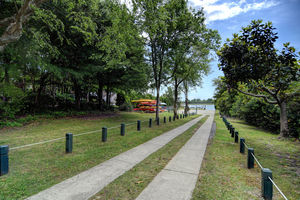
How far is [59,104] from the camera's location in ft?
58.5

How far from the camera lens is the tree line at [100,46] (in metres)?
9.82

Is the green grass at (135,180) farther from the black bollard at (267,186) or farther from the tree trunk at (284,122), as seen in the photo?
the tree trunk at (284,122)

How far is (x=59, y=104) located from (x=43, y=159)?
49.8ft

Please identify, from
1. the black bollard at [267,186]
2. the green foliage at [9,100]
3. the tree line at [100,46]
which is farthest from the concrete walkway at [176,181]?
the green foliage at [9,100]

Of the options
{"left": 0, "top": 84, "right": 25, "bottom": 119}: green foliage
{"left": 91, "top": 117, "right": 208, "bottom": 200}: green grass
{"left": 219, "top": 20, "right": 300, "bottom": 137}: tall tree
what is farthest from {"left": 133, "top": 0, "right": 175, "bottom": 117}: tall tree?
{"left": 0, "top": 84, "right": 25, "bottom": 119}: green foliage

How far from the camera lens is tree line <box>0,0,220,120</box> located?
9.82 metres

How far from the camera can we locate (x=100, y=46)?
14.2 m

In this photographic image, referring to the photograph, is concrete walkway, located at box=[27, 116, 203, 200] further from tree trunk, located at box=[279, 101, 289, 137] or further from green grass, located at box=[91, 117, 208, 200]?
tree trunk, located at box=[279, 101, 289, 137]

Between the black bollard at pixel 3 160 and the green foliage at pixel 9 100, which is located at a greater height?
the green foliage at pixel 9 100

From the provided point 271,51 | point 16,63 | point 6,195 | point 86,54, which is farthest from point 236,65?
point 16,63

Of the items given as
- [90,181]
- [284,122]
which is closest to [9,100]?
[90,181]

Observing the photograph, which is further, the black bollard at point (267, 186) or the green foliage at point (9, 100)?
the green foliage at point (9, 100)

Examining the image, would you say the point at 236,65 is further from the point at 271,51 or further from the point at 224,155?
the point at 224,155

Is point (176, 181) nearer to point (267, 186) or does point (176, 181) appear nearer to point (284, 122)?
point (267, 186)
